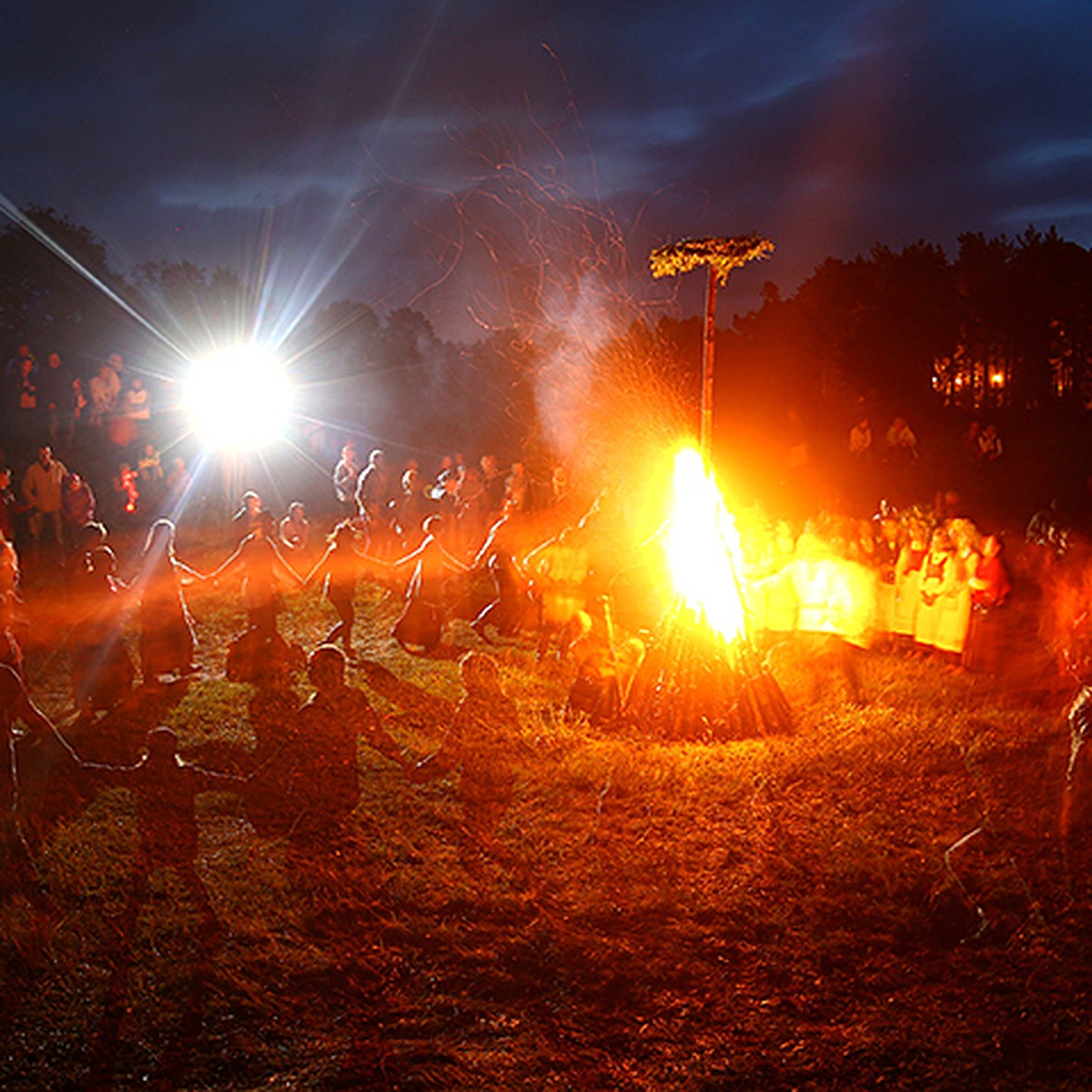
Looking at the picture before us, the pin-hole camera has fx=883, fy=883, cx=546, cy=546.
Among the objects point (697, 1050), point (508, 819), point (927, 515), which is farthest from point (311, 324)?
point (697, 1050)

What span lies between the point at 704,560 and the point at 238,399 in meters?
19.2

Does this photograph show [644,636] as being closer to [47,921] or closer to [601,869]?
[601,869]

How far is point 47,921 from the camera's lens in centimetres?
537

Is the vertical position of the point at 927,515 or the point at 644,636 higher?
the point at 927,515

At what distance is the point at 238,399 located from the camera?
24453 millimetres

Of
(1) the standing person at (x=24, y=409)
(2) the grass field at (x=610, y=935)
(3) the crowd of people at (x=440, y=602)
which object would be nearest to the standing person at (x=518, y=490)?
(3) the crowd of people at (x=440, y=602)

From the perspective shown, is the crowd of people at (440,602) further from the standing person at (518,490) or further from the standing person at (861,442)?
the standing person at (861,442)

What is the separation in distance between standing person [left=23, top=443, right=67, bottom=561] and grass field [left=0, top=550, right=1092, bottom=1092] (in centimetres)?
820

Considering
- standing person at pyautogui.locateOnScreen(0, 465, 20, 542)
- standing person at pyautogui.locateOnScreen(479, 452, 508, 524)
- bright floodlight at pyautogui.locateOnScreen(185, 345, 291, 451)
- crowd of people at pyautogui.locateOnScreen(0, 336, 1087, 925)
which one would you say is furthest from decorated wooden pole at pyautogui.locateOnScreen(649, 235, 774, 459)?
bright floodlight at pyautogui.locateOnScreen(185, 345, 291, 451)

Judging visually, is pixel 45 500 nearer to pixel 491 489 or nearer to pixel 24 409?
pixel 24 409

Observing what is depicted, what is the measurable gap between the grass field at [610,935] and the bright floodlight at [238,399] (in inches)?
654

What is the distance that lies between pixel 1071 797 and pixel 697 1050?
155 inches

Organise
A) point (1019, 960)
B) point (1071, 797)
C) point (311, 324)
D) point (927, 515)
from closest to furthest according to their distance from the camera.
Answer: point (1019, 960)
point (1071, 797)
point (927, 515)
point (311, 324)

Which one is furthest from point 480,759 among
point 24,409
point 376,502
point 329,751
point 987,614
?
point 24,409
